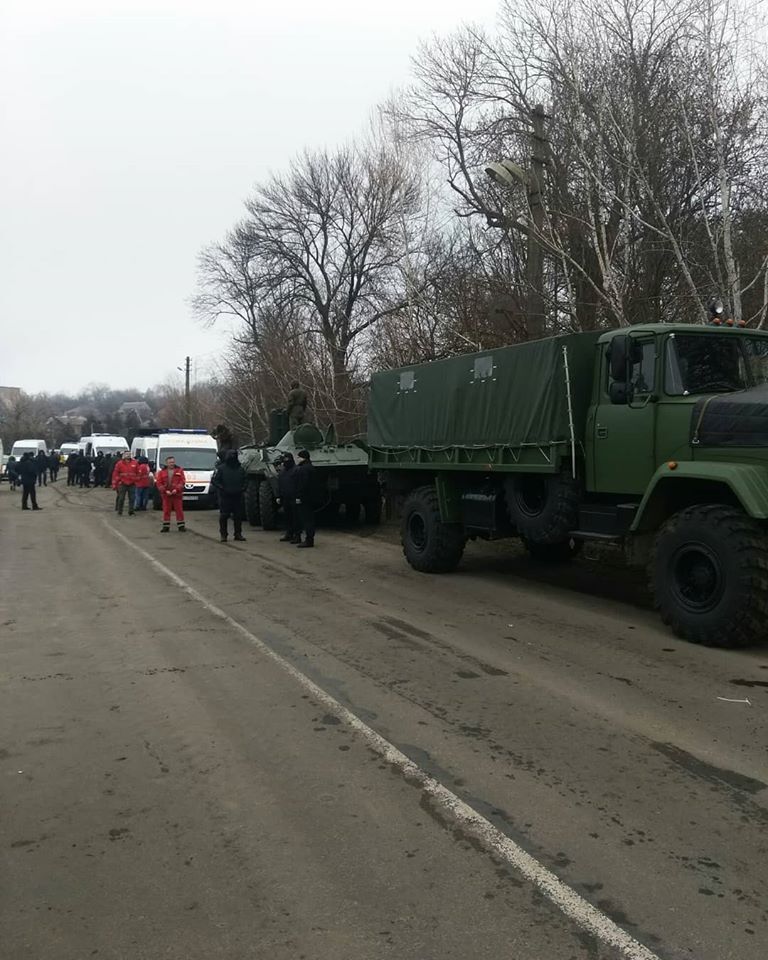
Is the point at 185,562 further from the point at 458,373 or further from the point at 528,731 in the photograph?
the point at 528,731

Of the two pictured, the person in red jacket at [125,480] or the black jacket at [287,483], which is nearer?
the black jacket at [287,483]

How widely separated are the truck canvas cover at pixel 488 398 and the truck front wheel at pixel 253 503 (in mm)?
6091

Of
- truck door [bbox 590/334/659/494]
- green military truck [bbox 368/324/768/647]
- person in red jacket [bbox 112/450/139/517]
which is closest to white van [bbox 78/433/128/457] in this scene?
person in red jacket [bbox 112/450/139/517]

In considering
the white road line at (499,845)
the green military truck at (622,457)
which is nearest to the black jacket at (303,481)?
the green military truck at (622,457)

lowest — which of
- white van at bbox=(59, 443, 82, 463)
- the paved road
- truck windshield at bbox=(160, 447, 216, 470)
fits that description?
the paved road

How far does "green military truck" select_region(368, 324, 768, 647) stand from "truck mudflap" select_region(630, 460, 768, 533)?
1 centimetres

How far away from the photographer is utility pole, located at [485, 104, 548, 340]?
12.5 metres

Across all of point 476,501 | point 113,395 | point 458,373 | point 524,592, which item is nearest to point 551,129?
point 458,373

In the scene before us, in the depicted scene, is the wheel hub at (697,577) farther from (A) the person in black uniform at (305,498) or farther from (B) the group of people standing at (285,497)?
(B) the group of people standing at (285,497)

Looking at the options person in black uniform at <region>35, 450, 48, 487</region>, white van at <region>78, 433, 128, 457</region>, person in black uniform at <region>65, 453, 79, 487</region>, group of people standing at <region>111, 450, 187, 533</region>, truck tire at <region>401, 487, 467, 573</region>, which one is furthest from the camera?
white van at <region>78, 433, 128, 457</region>

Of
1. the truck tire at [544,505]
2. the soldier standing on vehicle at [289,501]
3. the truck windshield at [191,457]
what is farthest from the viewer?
the truck windshield at [191,457]

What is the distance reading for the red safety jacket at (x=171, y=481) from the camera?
1678cm

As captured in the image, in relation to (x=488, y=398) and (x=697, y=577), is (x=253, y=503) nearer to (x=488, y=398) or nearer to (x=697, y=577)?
(x=488, y=398)

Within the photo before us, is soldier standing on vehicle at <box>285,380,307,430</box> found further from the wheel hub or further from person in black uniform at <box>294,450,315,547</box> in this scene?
the wheel hub
